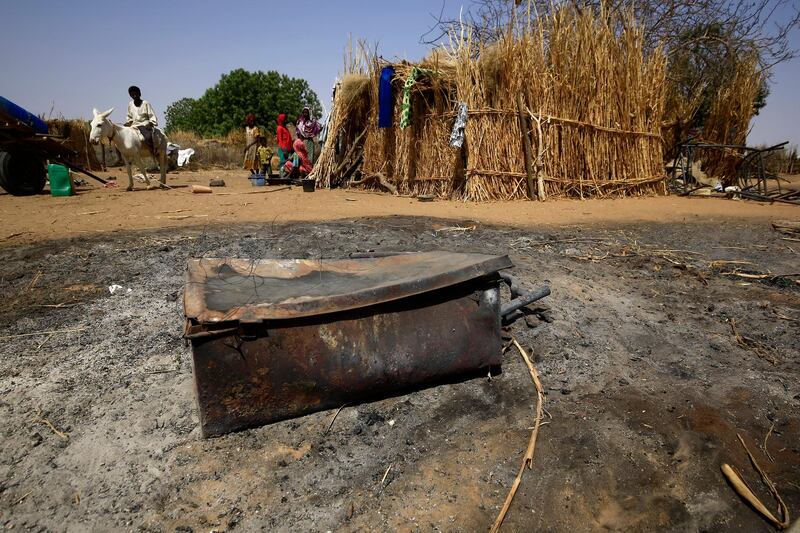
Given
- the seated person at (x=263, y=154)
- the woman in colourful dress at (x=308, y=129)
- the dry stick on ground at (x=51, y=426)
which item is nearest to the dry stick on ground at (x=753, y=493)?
the dry stick on ground at (x=51, y=426)

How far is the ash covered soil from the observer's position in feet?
4.66

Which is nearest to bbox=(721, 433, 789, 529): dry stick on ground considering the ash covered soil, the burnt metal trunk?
the ash covered soil

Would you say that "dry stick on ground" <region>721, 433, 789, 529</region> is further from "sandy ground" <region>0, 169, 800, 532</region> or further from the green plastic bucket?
the green plastic bucket

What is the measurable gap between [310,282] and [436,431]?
2.96 ft

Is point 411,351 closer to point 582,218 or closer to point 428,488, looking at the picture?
point 428,488

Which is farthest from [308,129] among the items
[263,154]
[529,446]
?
[529,446]

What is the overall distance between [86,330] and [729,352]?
340cm

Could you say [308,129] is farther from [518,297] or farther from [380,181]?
[518,297]

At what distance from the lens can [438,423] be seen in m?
1.83

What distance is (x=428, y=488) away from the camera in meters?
1.50

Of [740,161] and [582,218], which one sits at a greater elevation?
[740,161]

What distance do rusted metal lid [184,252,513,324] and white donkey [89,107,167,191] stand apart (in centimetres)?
745

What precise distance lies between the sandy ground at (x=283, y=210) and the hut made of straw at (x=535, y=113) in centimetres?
53

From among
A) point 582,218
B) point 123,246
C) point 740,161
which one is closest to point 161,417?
point 123,246
